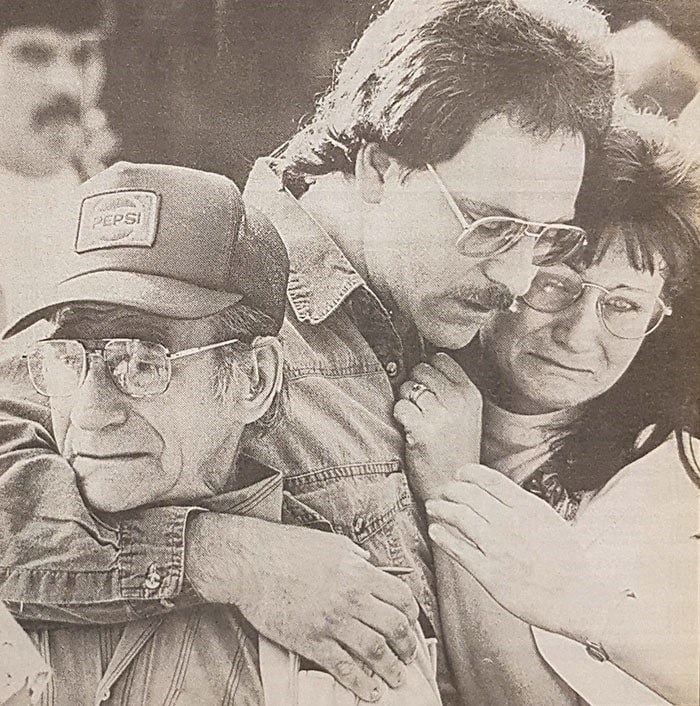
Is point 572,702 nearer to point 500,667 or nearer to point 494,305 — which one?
point 500,667

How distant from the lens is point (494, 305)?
1.36 m

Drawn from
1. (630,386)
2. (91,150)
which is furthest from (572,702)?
(91,150)

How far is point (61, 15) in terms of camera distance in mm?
1381

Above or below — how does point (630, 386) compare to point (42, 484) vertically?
above

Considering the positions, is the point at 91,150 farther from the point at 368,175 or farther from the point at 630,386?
the point at 630,386

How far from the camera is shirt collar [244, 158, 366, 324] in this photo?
136 cm

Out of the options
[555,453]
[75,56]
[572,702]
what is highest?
[75,56]

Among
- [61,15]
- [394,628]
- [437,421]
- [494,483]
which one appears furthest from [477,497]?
[61,15]

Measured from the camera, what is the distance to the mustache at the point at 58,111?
1.38 meters

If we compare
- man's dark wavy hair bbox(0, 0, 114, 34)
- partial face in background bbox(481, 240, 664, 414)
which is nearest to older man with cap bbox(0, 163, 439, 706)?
man's dark wavy hair bbox(0, 0, 114, 34)

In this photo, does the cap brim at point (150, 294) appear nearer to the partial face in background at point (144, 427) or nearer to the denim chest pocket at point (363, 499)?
the partial face in background at point (144, 427)

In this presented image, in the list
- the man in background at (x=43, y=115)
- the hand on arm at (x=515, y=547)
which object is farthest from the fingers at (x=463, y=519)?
the man in background at (x=43, y=115)

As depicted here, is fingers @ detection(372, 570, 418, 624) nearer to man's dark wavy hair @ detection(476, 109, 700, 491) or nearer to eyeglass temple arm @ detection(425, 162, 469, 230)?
man's dark wavy hair @ detection(476, 109, 700, 491)

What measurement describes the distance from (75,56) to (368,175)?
52 cm
